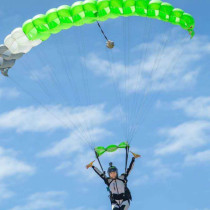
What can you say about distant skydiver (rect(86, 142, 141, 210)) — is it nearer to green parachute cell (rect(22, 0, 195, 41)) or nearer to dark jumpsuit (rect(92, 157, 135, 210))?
dark jumpsuit (rect(92, 157, 135, 210))

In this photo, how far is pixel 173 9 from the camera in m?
23.8

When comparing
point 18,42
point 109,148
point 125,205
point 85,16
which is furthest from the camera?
point 18,42

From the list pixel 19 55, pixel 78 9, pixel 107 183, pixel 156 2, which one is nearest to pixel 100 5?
pixel 78 9

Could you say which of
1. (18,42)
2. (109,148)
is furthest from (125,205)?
(18,42)

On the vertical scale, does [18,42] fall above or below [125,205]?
above

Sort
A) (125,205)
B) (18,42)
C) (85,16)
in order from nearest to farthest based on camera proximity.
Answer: (125,205) → (85,16) → (18,42)

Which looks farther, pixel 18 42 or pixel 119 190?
pixel 18 42

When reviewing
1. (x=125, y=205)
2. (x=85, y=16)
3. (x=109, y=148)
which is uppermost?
(x=85, y=16)

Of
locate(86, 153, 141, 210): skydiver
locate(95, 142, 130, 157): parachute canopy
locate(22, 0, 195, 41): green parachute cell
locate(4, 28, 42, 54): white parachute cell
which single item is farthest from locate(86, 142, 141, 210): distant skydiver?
locate(4, 28, 42, 54): white parachute cell

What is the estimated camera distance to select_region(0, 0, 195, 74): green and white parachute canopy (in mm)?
22469

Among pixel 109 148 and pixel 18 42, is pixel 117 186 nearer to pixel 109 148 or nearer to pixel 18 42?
pixel 109 148

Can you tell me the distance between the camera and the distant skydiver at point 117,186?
73.5 ft

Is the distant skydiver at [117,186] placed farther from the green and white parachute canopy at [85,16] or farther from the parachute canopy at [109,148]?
the green and white parachute canopy at [85,16]

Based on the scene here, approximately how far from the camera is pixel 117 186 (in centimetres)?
2247
